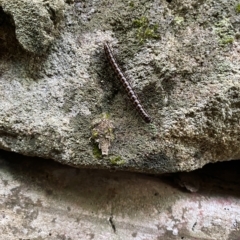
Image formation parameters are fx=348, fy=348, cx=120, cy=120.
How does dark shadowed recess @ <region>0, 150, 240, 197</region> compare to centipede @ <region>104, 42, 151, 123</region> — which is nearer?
centipede @ <region>104, 42, 151, 123</region>

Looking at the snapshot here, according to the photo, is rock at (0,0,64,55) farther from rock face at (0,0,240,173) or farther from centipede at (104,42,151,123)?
centipede at (104,42,151,123)

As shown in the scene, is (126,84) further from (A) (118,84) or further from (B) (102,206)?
(B) (102,206)

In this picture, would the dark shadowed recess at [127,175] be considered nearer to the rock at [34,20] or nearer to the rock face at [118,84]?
the rock face at [118,84]

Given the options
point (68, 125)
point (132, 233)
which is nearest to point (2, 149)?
point (68, 125)

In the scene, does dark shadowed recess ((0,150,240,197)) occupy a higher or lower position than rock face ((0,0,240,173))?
lower

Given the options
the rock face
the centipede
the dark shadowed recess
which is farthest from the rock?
the dark shadowed recess

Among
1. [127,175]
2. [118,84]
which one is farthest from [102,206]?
[118,84]
